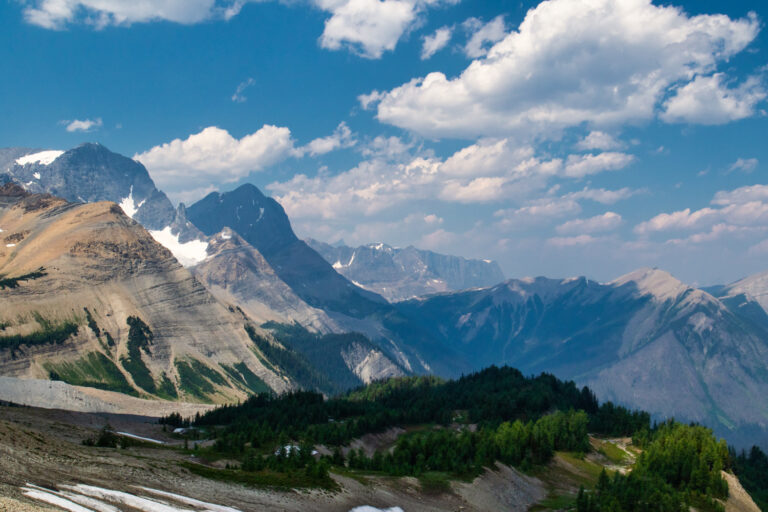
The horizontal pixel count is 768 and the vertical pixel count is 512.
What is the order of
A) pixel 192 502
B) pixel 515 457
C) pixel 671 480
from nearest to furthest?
pixel 192 502 < pixel 671 480 < pixel 515 457

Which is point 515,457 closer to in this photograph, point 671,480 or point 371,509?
point 671,480

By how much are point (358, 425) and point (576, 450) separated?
59.1 metres

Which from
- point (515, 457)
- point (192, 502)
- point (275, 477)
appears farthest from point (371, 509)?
point (515, 457)

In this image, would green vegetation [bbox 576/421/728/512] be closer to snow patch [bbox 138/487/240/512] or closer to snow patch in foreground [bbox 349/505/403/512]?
snow patch in foreground [bbox 349/505/403/512]

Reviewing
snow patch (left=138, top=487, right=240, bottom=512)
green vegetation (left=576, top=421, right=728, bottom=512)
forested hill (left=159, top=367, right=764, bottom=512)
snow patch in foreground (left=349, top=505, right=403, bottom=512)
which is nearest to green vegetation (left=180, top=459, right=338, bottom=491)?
forested hill (left=159, top=367, right=764, bottom=512)

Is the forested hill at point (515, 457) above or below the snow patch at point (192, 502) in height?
below

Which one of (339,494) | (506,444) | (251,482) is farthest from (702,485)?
(251,482)

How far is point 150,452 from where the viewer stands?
100 metres

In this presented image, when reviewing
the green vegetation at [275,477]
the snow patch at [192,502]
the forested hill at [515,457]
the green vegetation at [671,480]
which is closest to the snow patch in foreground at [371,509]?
the green vegetation at [275,477]

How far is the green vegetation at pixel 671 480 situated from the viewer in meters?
96.3

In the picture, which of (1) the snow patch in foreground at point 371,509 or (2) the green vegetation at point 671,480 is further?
(2) the green vegetation at point 671,480

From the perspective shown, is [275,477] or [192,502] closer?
[192,502]

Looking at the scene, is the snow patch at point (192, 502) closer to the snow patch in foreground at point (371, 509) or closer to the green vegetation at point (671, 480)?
the snow patch in foreground at point (371, 509)

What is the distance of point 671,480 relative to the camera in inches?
4926
